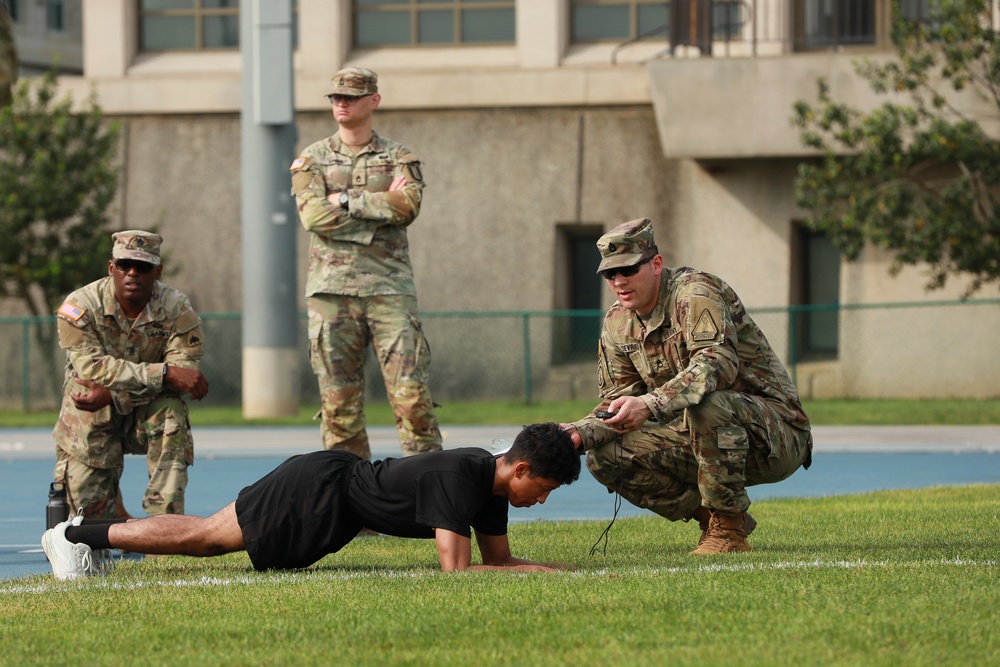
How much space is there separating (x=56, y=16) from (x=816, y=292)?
117 ft

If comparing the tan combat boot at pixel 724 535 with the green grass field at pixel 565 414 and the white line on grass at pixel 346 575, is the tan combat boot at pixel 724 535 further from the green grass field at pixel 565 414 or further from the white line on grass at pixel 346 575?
the green grass field at pixel 565 414

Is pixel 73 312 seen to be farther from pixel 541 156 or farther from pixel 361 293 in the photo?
pixel 541 156

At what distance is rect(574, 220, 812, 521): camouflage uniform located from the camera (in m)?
7.23

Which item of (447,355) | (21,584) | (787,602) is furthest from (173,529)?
(447,355)

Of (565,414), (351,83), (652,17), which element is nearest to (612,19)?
(652,17)

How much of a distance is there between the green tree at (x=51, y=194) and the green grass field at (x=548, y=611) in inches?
663

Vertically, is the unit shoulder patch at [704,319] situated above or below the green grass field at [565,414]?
above

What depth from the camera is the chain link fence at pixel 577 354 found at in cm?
2373

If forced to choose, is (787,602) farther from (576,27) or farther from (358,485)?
(576,27)

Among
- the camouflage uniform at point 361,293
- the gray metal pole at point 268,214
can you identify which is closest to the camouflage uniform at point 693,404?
the camouflage uniform at point 361,293

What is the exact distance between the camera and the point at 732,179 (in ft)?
82.4

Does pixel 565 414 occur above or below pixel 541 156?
below

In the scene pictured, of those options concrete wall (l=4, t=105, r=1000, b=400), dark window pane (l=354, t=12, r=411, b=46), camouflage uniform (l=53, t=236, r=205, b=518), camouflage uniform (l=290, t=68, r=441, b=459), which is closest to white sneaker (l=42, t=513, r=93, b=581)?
camouflage uniform (l=53, t=236, r=205, b=518)

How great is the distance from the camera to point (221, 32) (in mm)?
27188
